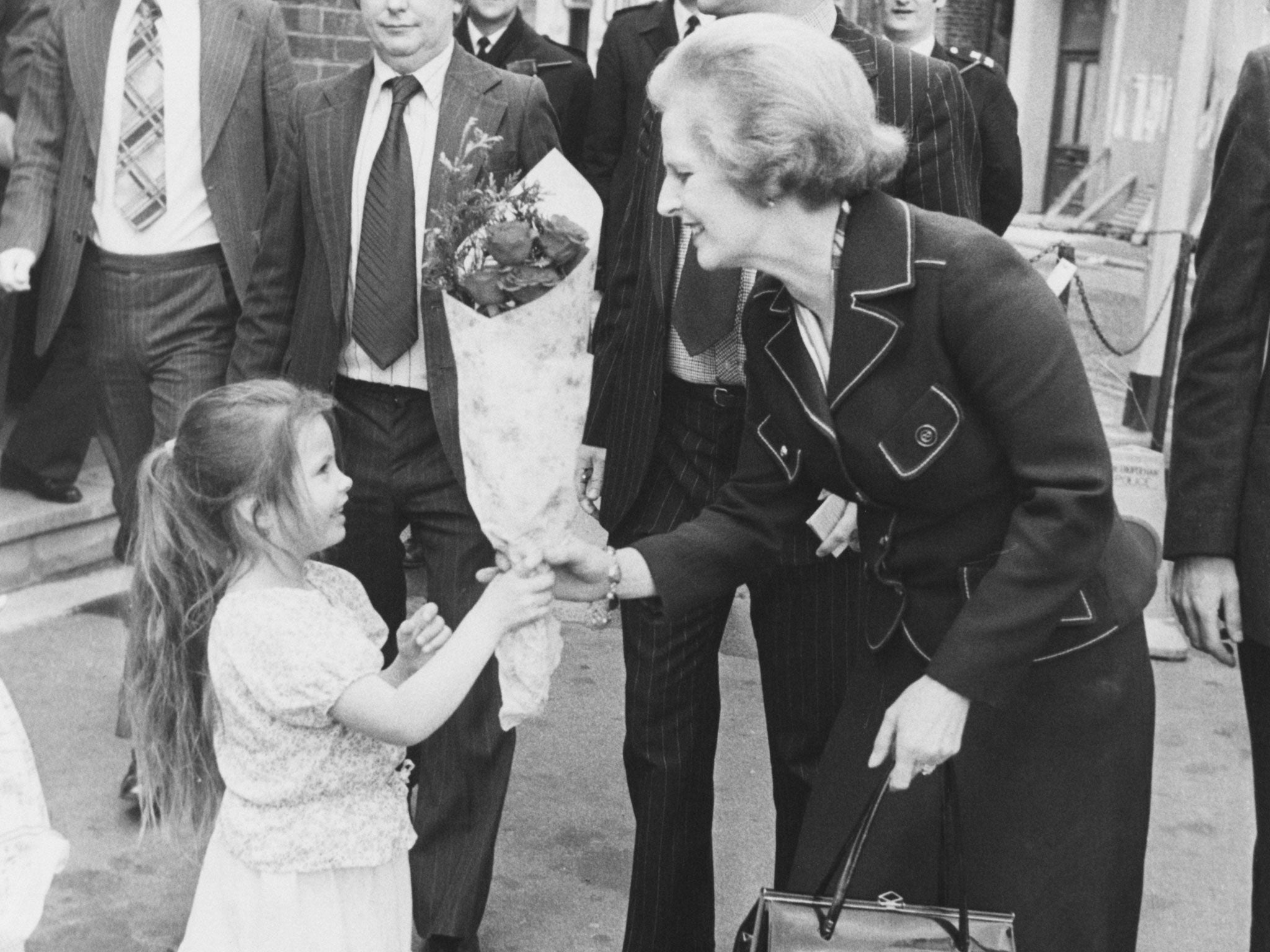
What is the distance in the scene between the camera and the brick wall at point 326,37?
604 centimetres

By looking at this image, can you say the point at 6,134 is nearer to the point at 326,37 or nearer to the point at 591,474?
the point at 326,37

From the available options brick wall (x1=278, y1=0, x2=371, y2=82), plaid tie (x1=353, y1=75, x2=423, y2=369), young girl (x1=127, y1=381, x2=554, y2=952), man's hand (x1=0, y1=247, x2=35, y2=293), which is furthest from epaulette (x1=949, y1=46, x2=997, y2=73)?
young girl (x1=127, y1=381, x2=554, y2=952)

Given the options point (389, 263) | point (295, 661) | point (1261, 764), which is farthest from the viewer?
point (389, 263)

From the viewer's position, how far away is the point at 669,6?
271 inches

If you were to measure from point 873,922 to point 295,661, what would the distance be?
38.7 inches

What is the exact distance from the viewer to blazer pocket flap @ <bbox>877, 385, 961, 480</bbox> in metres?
2.73

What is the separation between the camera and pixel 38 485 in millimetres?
6508

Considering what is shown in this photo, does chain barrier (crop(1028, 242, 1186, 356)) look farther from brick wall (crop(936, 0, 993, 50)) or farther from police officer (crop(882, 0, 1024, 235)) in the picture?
brick wall (crop(936, 0, 993, 50))

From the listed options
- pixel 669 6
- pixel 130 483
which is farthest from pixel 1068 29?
pixel 130 483

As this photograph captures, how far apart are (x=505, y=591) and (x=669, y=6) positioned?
171 inches

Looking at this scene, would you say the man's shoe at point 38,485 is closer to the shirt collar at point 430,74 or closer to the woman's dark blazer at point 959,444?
the shirt collar at point 430,74

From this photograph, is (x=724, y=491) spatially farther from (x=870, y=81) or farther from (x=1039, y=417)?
(x=870, y=81)

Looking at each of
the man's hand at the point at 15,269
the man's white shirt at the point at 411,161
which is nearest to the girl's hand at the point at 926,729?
the man's white shirt at the point at 411,161

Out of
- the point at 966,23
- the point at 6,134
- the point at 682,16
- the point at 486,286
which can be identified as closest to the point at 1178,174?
the point at 682,16
